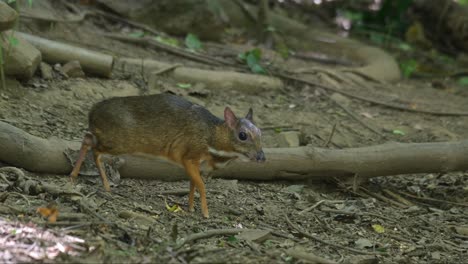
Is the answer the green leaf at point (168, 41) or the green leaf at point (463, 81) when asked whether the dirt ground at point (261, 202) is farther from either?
the green leaf at point (463, 81)

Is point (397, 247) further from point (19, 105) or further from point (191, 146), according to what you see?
point (19, 105)

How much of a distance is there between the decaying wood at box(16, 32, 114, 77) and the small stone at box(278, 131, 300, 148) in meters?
2.00

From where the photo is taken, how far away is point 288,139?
7.61m

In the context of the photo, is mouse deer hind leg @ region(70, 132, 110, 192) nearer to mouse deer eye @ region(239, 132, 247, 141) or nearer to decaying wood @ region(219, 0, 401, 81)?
mouse deer eye @ region(239, 132, 247, 141)

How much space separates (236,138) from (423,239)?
164 centimetres

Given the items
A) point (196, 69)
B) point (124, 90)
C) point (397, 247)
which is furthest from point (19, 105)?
point (397, 247)

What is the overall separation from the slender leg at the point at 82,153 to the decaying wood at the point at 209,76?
10.1 ft

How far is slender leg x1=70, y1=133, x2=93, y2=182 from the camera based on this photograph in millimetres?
5465

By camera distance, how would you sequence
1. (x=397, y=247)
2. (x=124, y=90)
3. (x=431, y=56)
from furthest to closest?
(x=431, y=56) → (x=124, y=90) → (x=397, y=247)

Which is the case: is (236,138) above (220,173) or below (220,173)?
above

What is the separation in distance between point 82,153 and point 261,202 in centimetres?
155

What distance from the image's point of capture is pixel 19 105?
6.71 m

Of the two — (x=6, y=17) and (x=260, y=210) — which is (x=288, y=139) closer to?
(x=260, y=210)

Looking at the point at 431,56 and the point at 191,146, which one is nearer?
the point at 191,146
